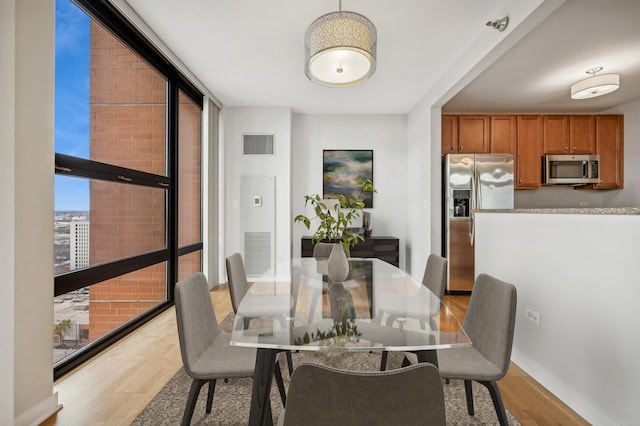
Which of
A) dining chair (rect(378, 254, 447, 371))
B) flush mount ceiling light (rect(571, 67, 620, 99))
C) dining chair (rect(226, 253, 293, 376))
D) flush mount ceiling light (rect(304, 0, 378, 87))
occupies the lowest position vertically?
dining chair (rect(226, 253, 293, 376))

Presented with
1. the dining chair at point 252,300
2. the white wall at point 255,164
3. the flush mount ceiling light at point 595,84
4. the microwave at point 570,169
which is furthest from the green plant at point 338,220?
the microwave at point 570,169

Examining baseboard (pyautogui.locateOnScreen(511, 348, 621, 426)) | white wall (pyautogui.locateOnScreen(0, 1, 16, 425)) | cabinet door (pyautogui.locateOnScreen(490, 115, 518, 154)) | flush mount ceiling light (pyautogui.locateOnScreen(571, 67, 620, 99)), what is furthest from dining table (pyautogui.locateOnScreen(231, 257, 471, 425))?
cabinet door (pyautogui.locateOnScreen(490, 115, 518, 154))

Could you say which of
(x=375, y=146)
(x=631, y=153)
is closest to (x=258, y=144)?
(x=375, y=146)

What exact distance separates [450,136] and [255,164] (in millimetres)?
2922

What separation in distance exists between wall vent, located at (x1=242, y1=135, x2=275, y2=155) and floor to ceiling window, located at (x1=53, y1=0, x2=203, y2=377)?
1.24m

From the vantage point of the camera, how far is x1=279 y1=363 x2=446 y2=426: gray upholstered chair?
74 cm

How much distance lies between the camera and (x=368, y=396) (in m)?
0.75

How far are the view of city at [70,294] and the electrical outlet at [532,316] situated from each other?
312cm

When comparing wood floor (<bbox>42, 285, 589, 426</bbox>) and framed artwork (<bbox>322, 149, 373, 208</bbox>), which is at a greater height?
framed artwork (<bbox>322, 149, 373, 208</bbox>)

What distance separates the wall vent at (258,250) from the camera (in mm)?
5027

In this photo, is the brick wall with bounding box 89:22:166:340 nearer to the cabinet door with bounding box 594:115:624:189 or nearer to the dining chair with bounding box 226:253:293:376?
the dining chair with bounding box 226:253:293:376

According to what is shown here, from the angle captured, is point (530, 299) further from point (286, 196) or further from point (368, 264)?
point (286, 196)

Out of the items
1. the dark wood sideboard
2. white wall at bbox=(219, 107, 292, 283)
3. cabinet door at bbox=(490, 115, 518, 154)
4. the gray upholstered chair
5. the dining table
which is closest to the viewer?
the gray upholstered chair

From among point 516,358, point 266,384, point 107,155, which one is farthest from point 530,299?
point 107,155
